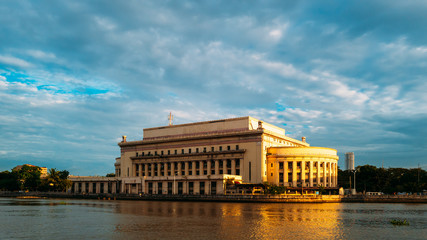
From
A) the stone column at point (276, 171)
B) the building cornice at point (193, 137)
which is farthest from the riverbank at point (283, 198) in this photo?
the building cornice at point (193, 137)

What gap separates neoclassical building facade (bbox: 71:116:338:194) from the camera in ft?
458

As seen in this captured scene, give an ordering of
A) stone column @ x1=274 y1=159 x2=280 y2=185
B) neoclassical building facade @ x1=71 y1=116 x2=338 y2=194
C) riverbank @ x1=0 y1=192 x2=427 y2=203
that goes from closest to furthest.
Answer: riverbank @ x1=0 y1=192 x2=427 y2=203 → neoclassical building facade @ x1=71 y1=116 x2=338 y2=194 → stone column @ x1=274 y1=159 x2=280 y2=185

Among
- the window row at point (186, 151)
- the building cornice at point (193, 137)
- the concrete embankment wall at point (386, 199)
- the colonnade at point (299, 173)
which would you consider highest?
the building cornice at point (193, 137)

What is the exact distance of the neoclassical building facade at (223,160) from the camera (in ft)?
458

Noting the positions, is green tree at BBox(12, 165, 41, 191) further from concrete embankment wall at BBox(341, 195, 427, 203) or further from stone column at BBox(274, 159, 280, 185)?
concrete embankment wall at BBox(341, 195, 427, 203)

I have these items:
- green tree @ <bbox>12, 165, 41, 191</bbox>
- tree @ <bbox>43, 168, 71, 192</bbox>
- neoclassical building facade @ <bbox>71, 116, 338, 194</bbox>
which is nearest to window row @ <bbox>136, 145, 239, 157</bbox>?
neoclassical building facade @ <bbox>71, 116, 338, 194</bbox>

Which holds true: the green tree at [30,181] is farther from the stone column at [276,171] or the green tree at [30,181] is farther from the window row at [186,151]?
the stone column at [276,171]

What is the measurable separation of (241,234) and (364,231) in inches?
593

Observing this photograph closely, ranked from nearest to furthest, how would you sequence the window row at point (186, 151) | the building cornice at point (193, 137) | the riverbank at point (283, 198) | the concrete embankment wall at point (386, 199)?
the riverbank at point (283, 198), the concrete embankment wall at point (386, 199), the building cornice at point (193, 137), the window row at point (186, 151)

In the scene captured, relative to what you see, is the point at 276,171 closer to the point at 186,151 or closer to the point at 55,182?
the point at 186,151

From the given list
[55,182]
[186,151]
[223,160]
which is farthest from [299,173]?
[55,182]

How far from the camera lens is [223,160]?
146 m

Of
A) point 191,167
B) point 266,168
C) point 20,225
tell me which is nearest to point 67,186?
point 191,167

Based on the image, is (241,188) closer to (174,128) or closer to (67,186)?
(174,128)
